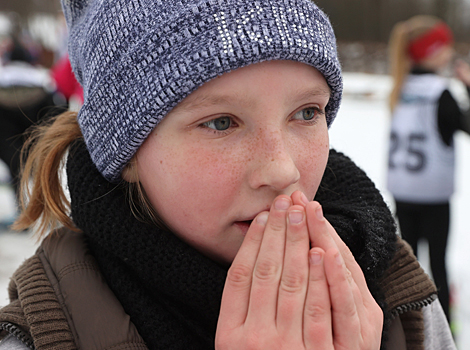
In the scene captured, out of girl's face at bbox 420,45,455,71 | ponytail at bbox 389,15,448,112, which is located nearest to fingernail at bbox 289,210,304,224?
ponytail at bbox 389,15,448,112

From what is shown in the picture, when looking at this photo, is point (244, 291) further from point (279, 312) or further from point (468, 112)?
point (468, 112)

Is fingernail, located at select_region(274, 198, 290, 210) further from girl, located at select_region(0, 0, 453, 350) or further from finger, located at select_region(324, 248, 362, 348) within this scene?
finger, located at select_region(324, 248, 362, 348)

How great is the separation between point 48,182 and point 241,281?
0.69 metres

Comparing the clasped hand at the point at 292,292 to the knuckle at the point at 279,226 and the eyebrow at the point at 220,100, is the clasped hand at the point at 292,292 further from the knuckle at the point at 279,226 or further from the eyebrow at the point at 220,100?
the eyebrow at the point at 220,100

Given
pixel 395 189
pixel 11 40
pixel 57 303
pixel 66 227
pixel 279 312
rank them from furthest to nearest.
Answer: pixel 11 40 → pixel 395 189 → pixel 66 227 → pixel 57 303 → pixel 279 312

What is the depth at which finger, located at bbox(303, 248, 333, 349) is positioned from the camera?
86 centimetres

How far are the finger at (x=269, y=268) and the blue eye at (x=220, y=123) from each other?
0.68ft

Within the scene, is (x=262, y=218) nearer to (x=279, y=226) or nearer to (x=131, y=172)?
(x=279, y=226)

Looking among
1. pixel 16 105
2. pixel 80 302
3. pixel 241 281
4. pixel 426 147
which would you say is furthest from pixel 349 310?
pixel 16 105

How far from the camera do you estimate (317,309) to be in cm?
87

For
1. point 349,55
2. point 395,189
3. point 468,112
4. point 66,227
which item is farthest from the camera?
point 349,55

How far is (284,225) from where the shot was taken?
0.89 m

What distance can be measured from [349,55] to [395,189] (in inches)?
746

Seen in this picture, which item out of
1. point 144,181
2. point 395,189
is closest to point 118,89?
point 144,181
